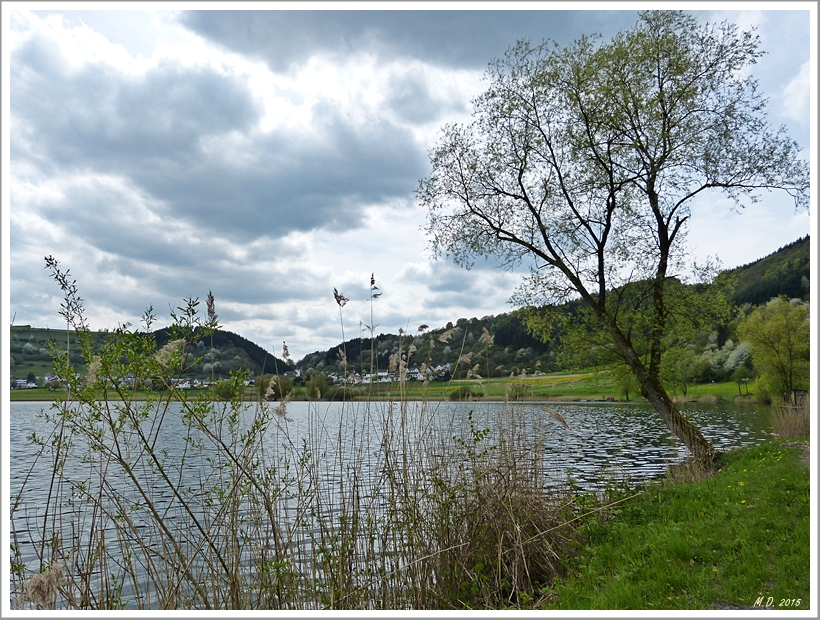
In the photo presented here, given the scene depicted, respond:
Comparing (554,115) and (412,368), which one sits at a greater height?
(554,115)

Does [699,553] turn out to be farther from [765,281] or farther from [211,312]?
[765,281]

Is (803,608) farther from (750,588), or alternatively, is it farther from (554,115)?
(554,115)

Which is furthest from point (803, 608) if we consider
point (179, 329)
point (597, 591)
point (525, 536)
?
point (179, 329)

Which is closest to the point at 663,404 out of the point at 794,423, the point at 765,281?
the point at 794,423

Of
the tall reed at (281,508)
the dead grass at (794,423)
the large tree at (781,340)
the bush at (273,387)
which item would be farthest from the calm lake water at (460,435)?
the large tree at (781,340)

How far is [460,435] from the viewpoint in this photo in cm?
745

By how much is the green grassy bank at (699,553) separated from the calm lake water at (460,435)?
1.29 m

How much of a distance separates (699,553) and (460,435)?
3.20m

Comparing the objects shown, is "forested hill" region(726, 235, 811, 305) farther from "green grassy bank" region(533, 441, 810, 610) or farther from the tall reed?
the tall reed

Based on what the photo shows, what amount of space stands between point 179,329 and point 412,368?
2695mm

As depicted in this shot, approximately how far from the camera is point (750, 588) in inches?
174

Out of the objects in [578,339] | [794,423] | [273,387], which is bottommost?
[794,423]

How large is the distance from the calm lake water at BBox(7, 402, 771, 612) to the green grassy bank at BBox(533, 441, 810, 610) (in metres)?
1.29

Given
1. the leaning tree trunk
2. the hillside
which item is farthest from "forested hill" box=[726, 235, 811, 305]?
the hillside
